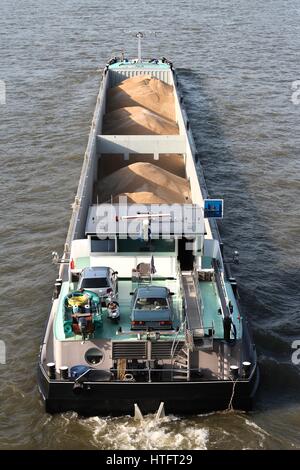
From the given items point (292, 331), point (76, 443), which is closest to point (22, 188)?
point (292, 331)

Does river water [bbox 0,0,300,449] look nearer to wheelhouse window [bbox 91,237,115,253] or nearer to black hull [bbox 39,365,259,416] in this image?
black hull [bbox 39,365,259,416]

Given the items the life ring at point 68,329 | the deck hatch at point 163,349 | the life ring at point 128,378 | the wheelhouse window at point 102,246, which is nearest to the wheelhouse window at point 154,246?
the wheelhouse window at point 102,246

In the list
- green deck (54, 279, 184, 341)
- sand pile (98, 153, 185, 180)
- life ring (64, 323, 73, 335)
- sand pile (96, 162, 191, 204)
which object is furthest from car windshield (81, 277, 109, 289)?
sand pile (98, 153, 185, 180)

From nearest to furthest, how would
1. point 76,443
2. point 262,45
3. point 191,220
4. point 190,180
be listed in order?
point 76,443 < point 191,220 < point 190,180 < point 262,45

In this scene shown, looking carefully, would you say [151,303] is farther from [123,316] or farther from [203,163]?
[203,163]

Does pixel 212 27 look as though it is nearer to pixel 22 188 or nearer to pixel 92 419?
pixel 22 188
